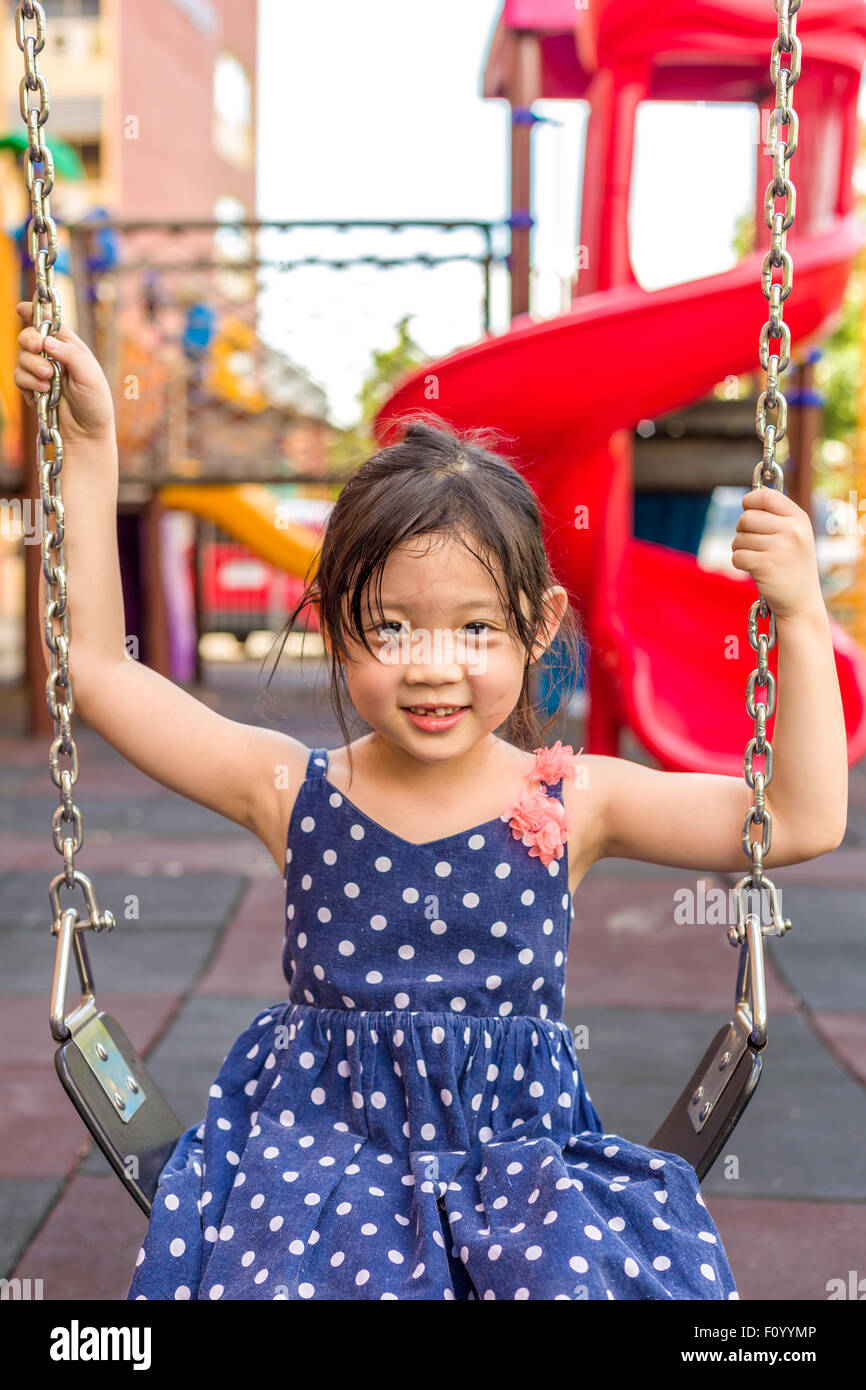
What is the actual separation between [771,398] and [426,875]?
2.02 feet

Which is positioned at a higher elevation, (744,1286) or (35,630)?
(35,630)

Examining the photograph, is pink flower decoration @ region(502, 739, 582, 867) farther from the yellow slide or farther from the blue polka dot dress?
the yellow slide

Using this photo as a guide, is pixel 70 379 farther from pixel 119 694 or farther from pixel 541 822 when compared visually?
pixel 541 822

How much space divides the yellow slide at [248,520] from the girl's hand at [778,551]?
7424 millimetres

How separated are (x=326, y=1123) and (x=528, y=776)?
17.2 inches

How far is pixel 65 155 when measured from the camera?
8.18 meters

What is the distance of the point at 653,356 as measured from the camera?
388 cm

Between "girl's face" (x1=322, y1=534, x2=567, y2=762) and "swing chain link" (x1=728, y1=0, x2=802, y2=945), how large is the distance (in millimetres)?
259

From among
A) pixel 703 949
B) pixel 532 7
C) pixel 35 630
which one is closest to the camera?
pixel 703 949

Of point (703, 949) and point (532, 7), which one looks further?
point (532, 7)

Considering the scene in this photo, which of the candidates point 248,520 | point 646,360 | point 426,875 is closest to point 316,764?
point 426,875

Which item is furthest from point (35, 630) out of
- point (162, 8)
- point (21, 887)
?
point (162, 8)

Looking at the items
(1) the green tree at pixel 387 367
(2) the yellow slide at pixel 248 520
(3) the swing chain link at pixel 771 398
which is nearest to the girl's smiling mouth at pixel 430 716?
(3) the swing chain link at pixel 771 398
